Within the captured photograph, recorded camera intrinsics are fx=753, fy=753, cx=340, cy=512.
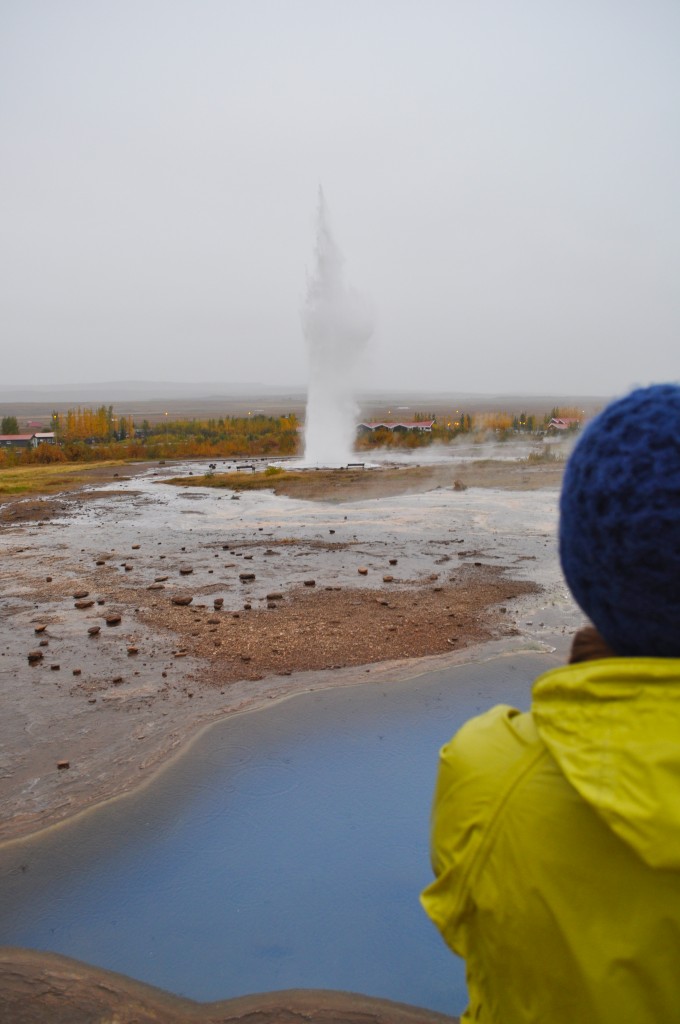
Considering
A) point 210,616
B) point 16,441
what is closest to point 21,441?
point 16,441

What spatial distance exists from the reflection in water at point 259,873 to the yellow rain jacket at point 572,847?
7.71ft

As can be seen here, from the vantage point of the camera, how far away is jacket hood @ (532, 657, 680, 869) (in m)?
0.84

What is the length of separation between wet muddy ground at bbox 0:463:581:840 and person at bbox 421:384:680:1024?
154 inches

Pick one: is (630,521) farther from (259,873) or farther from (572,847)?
(259,873)

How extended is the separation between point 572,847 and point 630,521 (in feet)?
1.36

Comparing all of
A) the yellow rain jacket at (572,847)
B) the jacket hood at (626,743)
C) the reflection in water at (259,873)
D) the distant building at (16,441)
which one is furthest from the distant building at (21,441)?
the jacket hood at (626,743)

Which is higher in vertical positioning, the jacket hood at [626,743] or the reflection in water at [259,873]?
the jacket hood at [626,743]

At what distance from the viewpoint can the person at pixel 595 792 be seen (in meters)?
0.88

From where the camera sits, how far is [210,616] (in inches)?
326

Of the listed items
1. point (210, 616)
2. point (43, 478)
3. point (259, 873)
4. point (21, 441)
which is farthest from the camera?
point (21, 441)

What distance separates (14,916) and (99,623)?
191 inches

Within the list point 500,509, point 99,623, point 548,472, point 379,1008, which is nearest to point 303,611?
point 99,623

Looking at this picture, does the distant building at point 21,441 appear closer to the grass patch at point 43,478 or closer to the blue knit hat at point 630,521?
the grass patch at point 43,478

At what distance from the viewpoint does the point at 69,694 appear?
241 inches
